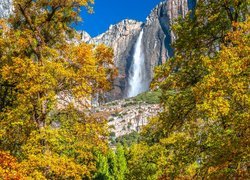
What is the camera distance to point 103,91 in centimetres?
2214

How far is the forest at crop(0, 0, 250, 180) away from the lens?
42.1 feet

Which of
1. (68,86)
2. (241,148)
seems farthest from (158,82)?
(241,148)

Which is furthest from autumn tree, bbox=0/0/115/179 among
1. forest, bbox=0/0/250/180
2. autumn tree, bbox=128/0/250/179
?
autumn tree, bbox=128/0/250/179

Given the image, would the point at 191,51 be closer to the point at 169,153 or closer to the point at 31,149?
the point at 169,153

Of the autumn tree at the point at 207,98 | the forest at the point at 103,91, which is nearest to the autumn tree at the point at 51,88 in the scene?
the forest at the point at 103,91

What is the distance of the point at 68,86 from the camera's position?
19.9 m

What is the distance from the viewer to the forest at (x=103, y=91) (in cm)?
1284

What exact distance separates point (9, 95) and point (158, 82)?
983cm

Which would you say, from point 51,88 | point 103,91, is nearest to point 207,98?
point 51,88

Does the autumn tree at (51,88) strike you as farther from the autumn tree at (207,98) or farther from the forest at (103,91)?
the autumn tree at (207,98)

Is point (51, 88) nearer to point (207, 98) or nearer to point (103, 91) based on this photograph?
point (103, 91)

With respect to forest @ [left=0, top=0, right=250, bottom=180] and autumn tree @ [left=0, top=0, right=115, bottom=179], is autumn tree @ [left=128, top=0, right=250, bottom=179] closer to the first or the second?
forest @ [left=0, top=0, right=250, bottom=180]

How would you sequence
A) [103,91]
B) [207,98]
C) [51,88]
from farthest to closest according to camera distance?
[103,91] < [51,88] < [207,98]

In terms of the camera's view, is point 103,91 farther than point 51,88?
Yes
